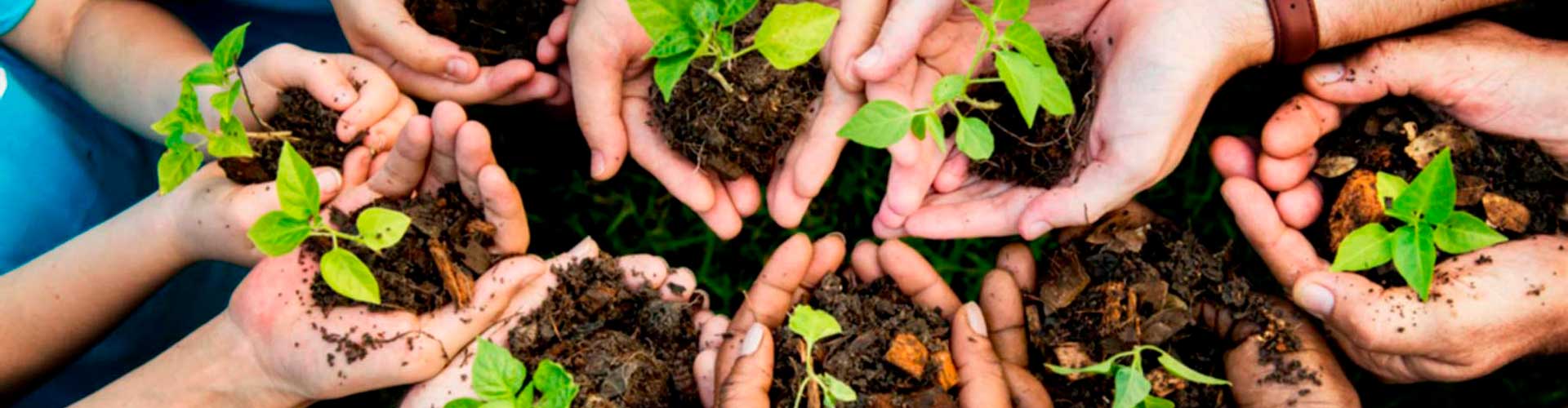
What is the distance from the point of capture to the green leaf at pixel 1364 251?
6.70ft

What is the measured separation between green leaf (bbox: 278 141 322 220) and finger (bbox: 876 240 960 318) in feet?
4.12

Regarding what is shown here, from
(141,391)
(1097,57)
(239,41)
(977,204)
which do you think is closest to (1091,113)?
(1097,57)

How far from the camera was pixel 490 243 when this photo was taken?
7.77 feet

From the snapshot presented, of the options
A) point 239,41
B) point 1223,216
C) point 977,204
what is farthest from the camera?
point 1223,216

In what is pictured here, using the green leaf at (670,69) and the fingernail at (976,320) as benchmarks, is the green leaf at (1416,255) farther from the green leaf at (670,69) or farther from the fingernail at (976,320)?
the green leaf at (670,69)

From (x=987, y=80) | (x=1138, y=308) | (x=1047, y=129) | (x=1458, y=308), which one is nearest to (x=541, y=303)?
(x=987, y=80)

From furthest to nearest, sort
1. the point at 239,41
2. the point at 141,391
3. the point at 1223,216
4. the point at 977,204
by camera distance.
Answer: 1. the point at 1223,216
2. the point at 977,204
3. the point at 141,391
4. the point at 239,41

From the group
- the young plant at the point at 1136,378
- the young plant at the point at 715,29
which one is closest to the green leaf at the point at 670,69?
the young plant at the point at 715,29

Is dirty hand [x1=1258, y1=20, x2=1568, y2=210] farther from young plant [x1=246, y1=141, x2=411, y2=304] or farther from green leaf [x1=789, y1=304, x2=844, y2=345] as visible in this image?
young plant [x1=246, y1=141, x2=411, y2=304]

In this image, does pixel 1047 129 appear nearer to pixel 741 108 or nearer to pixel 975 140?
pixel 975 140

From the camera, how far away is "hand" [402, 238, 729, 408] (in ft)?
7.20

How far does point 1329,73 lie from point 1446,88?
239 millimetres

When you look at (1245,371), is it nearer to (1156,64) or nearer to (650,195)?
(1156,64)

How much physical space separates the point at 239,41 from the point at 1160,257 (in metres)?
2.12
